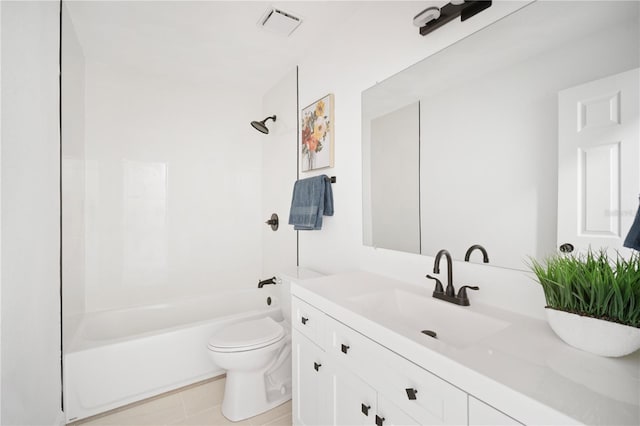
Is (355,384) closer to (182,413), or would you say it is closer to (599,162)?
(599,162)

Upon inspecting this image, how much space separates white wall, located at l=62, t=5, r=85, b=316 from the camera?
5.49 feet

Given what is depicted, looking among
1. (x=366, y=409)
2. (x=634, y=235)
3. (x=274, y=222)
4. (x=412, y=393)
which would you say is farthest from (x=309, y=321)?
(x=274, y=222)

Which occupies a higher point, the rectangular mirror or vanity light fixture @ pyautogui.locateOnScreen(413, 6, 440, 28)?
vanity light fixture @ pyautogui.locateOnScreen(413, 6, 440, 28)

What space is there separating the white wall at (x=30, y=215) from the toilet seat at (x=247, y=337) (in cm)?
76

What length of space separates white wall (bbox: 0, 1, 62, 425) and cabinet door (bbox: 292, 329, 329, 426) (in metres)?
1.01

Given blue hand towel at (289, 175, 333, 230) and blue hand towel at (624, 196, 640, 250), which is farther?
blue hand towel at (289, 175, 333, 230)

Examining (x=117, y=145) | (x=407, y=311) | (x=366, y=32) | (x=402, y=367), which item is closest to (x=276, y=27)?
(x=366, y=32)

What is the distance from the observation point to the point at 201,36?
2.04 m

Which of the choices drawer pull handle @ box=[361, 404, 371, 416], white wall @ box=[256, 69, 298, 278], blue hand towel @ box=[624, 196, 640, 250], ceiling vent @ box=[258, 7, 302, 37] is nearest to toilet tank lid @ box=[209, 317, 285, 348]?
white wall @ box=[256, 69, 298, 278]

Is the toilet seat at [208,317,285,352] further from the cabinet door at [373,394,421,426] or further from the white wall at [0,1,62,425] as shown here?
the cabinet door at [373,394,421,426]

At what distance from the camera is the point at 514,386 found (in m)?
0.58

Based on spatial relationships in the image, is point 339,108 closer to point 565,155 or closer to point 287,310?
point 565,155

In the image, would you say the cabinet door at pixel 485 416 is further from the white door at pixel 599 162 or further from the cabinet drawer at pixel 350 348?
the white door at pixel 599 162

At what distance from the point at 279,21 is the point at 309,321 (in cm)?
185
